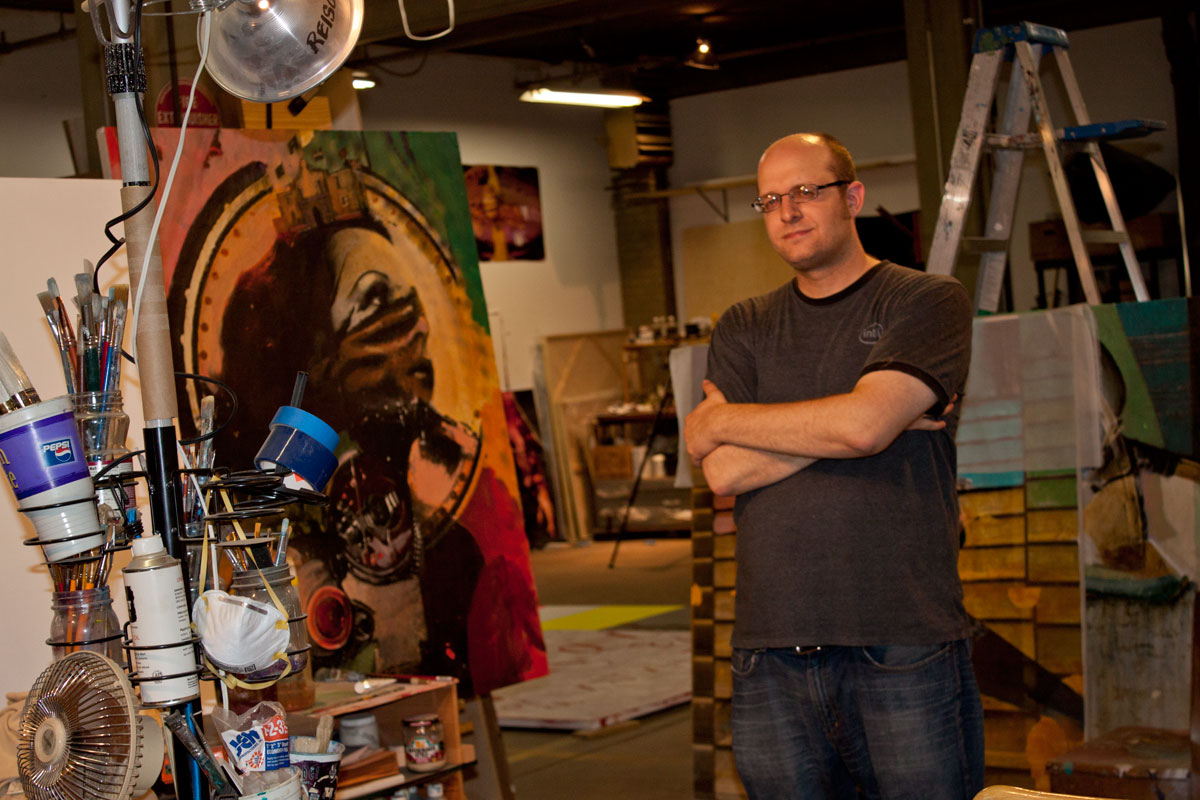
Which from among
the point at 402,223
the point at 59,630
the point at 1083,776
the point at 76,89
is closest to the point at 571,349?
the point at 76,89

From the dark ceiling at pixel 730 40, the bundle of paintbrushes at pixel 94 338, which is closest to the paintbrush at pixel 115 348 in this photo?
the bundle of paintbrushes at pixel 94 338

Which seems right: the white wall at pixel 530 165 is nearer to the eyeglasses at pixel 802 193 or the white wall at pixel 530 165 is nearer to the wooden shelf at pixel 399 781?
the wooden shelf at pixel 399 781

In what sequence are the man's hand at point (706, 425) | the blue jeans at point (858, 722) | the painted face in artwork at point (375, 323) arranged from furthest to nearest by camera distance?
the painted face in artwork at point (375, 323), the man's hand at point (706, 425), the blue jeans at point (858, 722)

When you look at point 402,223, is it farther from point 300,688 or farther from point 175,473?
point 175,473

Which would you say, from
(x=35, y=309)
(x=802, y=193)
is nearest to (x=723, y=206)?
(x=35, y=309)

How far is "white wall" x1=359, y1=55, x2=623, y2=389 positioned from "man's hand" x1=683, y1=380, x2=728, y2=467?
25.1 ft

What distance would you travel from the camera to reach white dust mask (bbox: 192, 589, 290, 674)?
1270mm

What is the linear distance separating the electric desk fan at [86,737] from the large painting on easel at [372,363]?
136 cm

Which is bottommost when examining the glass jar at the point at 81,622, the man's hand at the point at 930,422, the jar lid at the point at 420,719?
the jar lid at the point at 420,719

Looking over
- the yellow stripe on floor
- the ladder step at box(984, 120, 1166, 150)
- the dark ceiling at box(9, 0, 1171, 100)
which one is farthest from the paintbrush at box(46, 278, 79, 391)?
the dark ceiling at box(9, 0, 1171, 100)

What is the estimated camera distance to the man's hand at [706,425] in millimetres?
2230

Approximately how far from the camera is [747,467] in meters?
2.15

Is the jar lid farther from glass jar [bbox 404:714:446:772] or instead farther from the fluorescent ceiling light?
the fluorescent ceiling light

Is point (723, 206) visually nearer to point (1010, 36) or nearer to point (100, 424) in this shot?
point (1010, 36)
